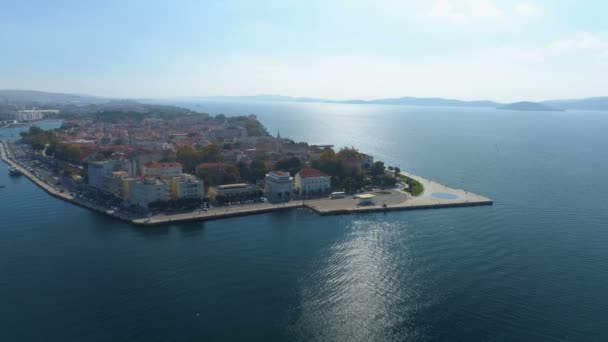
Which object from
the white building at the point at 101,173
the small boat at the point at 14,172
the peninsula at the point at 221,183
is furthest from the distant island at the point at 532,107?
the small boat at the point at 14,172

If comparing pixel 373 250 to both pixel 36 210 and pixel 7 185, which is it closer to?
pixel 36 210

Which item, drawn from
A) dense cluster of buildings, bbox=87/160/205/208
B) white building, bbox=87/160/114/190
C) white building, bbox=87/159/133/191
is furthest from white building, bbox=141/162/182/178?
white building, bbox=87/160/114/190

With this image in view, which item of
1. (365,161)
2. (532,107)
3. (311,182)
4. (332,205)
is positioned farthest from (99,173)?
(532,107)

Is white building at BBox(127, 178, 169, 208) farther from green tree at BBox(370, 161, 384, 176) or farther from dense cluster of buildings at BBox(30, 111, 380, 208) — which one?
green tree at BBox(370, 161, 384, 176)

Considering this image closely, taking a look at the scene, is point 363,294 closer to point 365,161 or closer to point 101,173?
point 101,173

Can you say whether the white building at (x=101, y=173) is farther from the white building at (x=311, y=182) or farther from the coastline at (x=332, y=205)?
the white building at (x=311, y=182)

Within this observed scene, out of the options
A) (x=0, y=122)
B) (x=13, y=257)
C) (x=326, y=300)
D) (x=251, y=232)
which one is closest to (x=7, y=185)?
(x=13, y=257)
